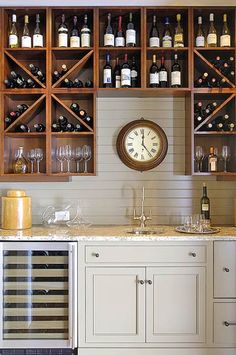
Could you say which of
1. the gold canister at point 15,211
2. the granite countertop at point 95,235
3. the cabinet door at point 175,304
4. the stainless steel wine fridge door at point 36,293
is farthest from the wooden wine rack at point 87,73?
the cabinet door at point 175,304

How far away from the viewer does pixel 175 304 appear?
2.88m

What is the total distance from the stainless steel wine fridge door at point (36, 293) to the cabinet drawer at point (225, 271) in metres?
1.02

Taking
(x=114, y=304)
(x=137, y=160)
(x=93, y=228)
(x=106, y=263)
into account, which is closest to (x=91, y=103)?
(x=137, y=160)

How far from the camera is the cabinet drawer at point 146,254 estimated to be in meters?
2.88

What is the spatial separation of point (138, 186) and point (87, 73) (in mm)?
1078

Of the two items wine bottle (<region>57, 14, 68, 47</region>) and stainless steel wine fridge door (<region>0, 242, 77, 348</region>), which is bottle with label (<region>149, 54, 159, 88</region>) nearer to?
wine bottle (<region>57, 14, 68, 47</region>)

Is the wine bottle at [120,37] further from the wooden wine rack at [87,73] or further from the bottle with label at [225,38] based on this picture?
the bottle with label at [225,38]

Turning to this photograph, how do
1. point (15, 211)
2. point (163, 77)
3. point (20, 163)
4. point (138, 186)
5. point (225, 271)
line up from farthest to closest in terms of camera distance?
point (138, 186) < point (20, 163) < point (163, 77) < point (15, 211) < point (225, 271)

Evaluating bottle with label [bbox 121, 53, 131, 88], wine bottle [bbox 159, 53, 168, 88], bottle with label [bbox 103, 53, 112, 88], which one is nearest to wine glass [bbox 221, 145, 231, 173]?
wine bottle [bbox 159, 53, 168, 88]

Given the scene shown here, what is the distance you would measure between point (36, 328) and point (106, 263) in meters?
0.70

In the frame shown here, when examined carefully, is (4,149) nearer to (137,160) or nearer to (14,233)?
(14,233)

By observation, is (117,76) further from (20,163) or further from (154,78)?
(20,163)

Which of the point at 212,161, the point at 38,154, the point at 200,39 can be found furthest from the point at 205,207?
the point at 38,154

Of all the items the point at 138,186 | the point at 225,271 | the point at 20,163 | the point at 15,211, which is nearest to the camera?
the point at 225,271
